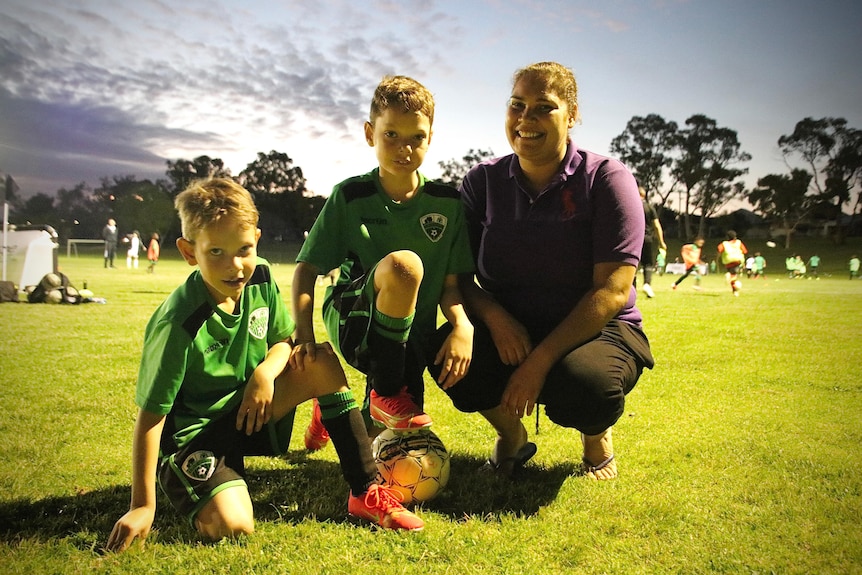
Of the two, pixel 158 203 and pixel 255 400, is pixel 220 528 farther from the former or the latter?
pixel 158 203

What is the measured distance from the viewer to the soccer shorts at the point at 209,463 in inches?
78.2

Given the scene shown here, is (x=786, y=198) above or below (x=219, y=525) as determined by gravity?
above

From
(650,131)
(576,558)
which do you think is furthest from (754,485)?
(650,131)

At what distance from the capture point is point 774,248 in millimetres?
36188

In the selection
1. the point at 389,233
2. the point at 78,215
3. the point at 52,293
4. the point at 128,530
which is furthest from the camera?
the point at 78,215

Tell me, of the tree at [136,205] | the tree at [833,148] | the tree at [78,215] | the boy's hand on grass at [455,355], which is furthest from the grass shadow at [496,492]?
the tree at [136,205]

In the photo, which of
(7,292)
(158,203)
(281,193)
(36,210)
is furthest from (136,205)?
(7,292)

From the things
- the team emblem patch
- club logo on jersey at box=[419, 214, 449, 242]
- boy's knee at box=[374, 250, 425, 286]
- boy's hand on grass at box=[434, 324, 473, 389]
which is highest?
club logo on jersey at box=[419, 214, 449, 242]

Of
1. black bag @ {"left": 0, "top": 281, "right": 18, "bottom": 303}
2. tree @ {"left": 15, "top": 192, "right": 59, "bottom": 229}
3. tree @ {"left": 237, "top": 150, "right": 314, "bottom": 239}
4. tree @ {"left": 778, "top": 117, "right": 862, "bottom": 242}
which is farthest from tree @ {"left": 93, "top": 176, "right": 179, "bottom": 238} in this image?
tree @ {"left": 778, "top": 117, "right": 862, "bottom": 242}

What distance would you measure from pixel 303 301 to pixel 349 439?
57 cm

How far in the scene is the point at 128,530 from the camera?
1858mm

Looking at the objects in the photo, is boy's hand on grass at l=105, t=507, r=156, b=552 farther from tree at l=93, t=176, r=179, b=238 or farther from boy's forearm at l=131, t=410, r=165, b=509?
tree at l=93, t=176, r=179, b=238

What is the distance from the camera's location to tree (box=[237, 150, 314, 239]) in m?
36.2

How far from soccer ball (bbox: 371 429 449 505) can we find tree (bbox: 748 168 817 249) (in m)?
20.6
